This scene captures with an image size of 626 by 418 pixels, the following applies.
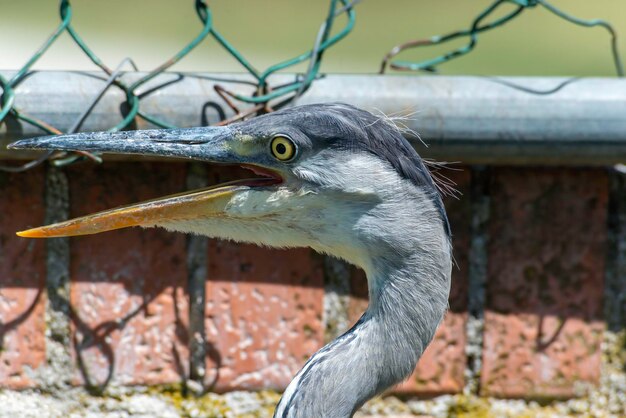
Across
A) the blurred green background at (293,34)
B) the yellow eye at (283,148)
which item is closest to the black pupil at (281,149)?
the yellow eye at (283,148)

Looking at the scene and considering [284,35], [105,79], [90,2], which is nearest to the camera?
[105,79]

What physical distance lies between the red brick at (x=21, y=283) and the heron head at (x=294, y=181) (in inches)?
11.1

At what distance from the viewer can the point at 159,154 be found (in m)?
1.31

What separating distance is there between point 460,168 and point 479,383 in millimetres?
376

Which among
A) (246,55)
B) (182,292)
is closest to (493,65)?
(246,55)

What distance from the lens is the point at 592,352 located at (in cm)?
173

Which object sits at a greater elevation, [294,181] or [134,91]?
[134,91]

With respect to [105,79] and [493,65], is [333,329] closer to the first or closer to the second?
[105,79]

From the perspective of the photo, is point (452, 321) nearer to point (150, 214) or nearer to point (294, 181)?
point (294, 181)

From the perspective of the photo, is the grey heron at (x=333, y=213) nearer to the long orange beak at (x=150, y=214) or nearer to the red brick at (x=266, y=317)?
the long orange beak at (x=150, y=214)

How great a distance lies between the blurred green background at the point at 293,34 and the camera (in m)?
3.85

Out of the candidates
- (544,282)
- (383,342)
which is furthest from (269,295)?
(544,282)

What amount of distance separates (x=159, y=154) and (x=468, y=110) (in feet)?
1.76

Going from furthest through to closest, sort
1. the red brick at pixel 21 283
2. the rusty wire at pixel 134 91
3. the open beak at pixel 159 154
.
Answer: the red brick at pixel 21 283
the rusty wire at pixel 134 91
the open beak at pixel 159 154
